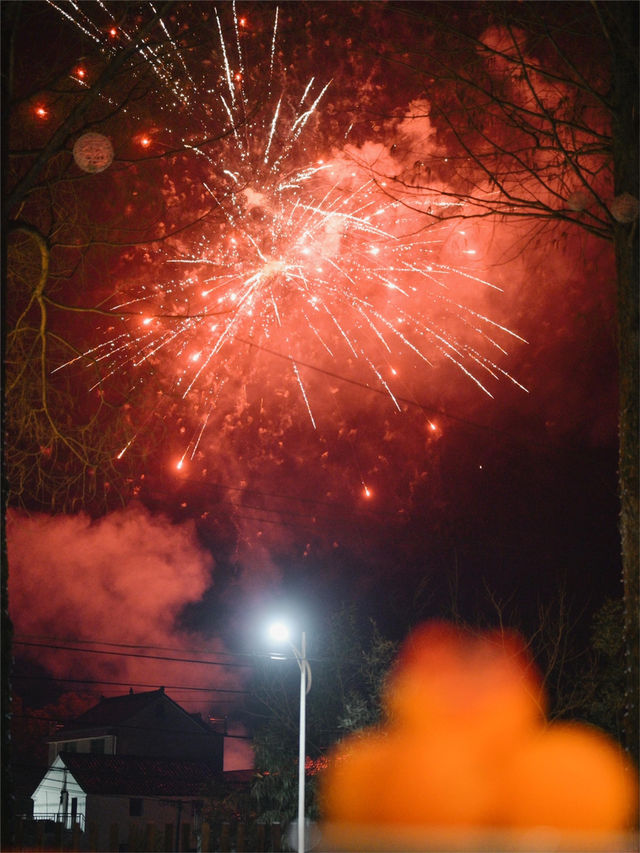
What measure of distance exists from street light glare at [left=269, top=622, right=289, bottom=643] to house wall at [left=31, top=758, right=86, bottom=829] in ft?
76.6

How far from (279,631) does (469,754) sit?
28.3 feet

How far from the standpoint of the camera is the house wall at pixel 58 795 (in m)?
37.0

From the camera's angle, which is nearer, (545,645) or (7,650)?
(7,650)

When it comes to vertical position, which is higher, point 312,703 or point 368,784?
point 312,703

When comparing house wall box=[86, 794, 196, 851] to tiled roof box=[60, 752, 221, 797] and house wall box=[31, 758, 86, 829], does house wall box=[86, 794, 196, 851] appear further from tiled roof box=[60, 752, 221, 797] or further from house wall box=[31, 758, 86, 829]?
house wall box=[31, 758, 86, 829]

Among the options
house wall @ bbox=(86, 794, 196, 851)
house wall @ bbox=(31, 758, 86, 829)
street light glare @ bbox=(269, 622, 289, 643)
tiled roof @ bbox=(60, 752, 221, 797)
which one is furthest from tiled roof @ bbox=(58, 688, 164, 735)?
street light glare @ bbox=(269, 622, 289, 643)

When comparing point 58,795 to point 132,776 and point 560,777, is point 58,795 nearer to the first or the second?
point 132,776

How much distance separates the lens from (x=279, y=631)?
1634cm

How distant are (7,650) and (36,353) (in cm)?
321

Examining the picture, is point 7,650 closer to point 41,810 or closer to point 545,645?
point 545,645

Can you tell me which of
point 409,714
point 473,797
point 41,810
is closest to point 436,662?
point 409,714

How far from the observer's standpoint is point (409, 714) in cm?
2308

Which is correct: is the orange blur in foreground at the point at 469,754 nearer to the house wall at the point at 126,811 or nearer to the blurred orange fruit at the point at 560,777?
the blurred orange fruit at the point at 560,777

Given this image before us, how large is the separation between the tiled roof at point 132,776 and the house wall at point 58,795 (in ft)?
1.77
